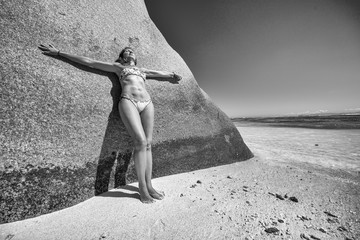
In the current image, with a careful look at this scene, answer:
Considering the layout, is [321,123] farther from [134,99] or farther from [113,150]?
[113,150]

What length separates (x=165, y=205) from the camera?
2.11m

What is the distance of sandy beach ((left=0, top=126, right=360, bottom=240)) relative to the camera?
1.61 metres

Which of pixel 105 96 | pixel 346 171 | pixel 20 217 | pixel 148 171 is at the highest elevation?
pixel 105 96

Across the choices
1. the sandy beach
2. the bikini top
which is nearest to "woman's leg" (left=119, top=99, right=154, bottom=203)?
the sandy beach

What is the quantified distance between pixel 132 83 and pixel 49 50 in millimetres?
1238

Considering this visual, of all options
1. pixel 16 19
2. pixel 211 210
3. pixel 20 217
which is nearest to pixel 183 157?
pixel 211 210

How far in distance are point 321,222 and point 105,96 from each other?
10.8 feet

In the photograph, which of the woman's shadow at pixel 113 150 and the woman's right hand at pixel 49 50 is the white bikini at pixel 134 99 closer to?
the woman's shadow at pixel 113 150

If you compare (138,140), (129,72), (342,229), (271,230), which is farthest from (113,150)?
(342,229)

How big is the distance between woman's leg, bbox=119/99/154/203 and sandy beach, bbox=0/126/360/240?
17 cm

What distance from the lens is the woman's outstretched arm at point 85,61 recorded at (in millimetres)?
2387

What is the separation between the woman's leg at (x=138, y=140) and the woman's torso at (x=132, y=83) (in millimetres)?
198

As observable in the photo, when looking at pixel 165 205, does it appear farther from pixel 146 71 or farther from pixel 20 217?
pixel 146 71

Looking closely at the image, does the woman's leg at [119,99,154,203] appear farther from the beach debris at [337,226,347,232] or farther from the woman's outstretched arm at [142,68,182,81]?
the beach debris at [337,226,347,232]
